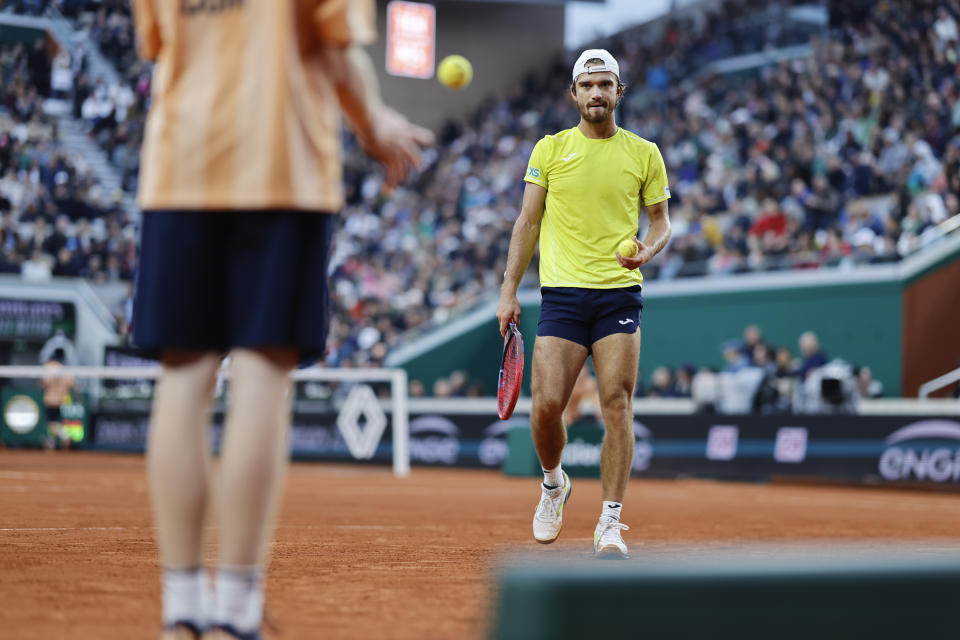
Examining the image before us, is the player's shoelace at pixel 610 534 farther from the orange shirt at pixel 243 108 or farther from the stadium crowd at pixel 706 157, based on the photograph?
the stadium crowd at pixel 706 157

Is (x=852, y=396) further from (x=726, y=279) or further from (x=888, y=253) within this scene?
(x=726, y=279)

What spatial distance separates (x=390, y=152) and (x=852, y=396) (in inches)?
562

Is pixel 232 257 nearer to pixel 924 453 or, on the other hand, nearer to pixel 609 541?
pixel 609 541

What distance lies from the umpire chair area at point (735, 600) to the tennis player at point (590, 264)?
407 cm

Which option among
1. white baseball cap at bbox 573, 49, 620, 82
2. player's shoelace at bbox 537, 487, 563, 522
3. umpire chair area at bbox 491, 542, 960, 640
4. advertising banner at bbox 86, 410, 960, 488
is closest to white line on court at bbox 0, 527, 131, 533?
player's shoelace at bbox 537, 487, 563, 522

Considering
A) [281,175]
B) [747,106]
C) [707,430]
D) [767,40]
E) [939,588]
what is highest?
[767,40]

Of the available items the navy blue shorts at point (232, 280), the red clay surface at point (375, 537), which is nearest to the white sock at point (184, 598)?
the red clay surface at point (375, 537)

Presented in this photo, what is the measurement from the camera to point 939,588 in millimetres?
2238

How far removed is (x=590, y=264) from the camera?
258 inches

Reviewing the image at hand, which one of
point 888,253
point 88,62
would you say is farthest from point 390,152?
point 88,62

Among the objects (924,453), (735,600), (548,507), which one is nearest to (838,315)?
(924,453)

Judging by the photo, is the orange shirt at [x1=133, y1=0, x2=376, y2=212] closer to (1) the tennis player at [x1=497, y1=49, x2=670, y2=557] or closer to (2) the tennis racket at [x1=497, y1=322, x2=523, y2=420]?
(1) the tennis player at [x1=497, y1=49, x2=670, y2=557]

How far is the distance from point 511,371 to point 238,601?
3.98m

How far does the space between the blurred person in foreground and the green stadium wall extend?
706 inches
